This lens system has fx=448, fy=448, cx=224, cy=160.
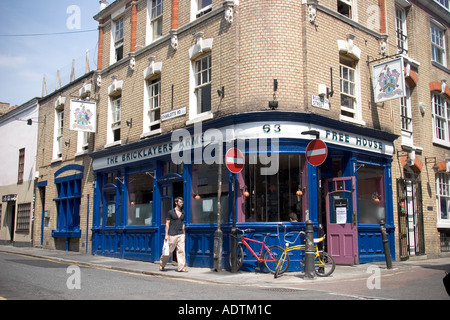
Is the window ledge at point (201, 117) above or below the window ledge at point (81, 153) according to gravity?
above

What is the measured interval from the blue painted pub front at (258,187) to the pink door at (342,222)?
1.2 inches

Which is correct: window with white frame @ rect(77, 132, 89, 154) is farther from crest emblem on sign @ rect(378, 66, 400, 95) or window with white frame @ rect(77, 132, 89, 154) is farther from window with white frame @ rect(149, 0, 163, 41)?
crest emblem on sign @ rect(378, 66, 400, 95)

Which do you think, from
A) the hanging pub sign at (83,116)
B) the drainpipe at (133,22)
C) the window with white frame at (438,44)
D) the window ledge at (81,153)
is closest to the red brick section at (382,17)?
the window with white frame at (438,44)

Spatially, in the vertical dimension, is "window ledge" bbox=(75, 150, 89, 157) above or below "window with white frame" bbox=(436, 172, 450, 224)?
above

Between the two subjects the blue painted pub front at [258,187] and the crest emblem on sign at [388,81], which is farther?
the crest emblem on sign at [388,81]

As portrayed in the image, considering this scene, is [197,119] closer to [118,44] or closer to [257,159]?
[257,159]

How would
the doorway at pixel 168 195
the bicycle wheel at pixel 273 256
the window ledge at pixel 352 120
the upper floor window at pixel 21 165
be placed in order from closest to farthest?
the bicycle wheel at pixel 273 256 → the window ledge at pixel 352 120 → the doorway at pixel 168 195 → the upper floor window at pixel 21 165

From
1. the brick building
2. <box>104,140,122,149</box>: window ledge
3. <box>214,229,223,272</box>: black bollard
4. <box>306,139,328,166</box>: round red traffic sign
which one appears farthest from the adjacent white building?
<box>306,139,328,166</box>: round red traffic sign

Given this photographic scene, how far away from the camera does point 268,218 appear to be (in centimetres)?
1202

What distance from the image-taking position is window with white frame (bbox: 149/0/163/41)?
54.6 feet

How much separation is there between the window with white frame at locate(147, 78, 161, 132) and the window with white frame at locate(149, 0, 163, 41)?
70.4 inches

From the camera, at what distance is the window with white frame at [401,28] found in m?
17.1

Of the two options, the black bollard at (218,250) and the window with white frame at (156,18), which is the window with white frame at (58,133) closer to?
the window with white frame at (156,18)
